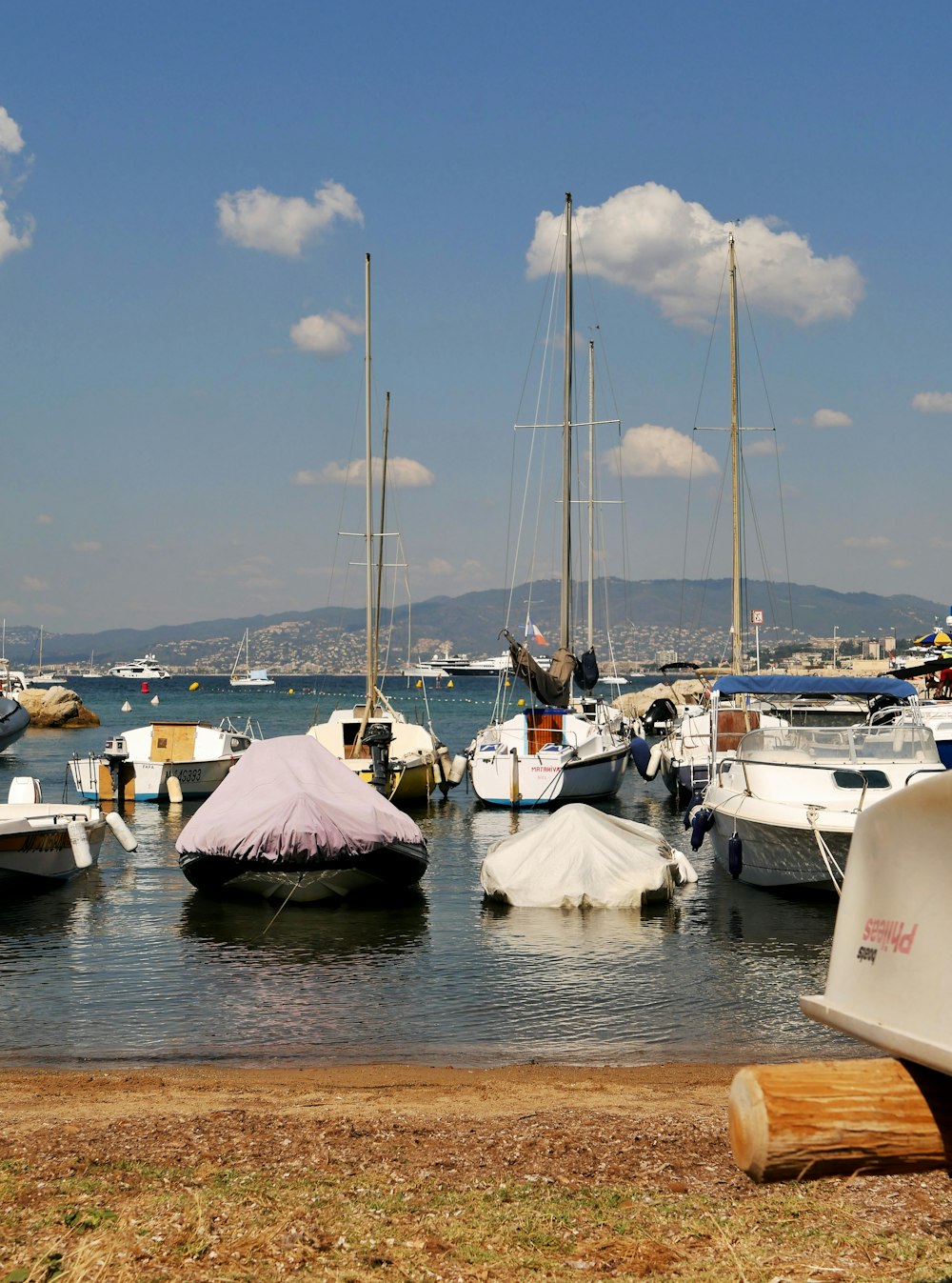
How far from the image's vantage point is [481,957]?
695 inches

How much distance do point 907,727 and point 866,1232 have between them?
17101 mm

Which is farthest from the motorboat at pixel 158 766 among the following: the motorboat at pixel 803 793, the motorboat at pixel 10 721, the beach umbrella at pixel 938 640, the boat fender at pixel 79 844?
the beach umbrella at pixel 938 640

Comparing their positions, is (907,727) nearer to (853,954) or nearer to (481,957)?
(481,957)

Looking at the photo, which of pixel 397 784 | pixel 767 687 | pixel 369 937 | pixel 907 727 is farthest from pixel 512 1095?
pixel 397 784

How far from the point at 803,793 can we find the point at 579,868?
409 cm

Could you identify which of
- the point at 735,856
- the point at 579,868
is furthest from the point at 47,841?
the point at 735,856

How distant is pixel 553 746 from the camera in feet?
123

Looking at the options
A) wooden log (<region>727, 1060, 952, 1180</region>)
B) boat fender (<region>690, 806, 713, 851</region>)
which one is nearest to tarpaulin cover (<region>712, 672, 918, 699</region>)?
boat fender (<region>690, 806, 713, 851</region>)

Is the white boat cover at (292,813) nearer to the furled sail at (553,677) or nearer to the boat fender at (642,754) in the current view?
the furled sail at (553,677)

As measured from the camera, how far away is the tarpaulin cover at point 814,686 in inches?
1096

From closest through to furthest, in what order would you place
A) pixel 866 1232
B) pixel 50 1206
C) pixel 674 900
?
pixel 866 1232, pixel 50 1206, pixel 674 900

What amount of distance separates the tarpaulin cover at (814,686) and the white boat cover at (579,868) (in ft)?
25.7

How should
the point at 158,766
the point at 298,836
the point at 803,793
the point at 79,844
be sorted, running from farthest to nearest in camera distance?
the point at 158,766 → the point at 79,844 → the point at 803,793 → the point at 298,836

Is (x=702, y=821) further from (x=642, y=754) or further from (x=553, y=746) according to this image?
(x=642, y=754)
